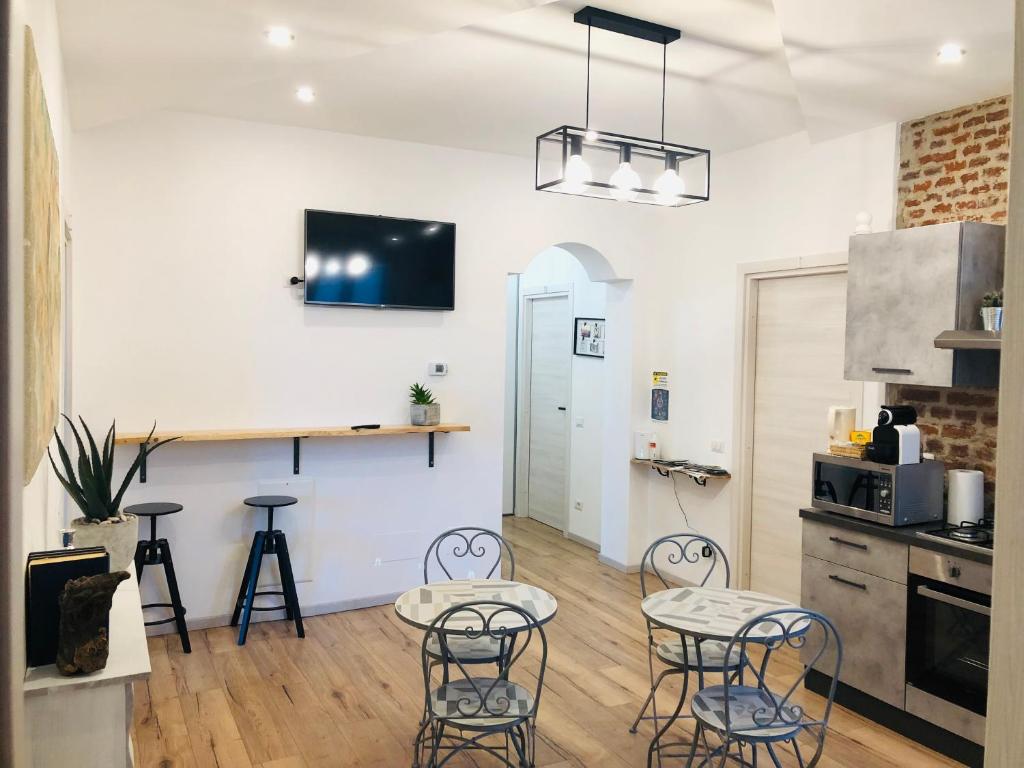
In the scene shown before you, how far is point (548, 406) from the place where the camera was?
7.08 meters

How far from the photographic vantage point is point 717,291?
5.21 metres

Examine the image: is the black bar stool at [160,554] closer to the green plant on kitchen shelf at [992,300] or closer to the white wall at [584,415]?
the white wall at [584,415]

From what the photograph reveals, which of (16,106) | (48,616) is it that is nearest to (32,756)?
(48,616)

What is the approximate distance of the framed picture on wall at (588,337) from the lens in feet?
20.7

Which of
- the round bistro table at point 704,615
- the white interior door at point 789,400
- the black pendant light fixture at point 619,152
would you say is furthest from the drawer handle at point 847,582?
the black pendant light fixture at point 619,152

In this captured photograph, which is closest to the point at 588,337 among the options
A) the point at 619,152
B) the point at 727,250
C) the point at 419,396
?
the point at 727,250

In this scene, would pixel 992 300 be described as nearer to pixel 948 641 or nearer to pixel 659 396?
pixel 948 641

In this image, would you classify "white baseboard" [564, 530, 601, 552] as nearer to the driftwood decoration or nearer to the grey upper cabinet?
the grey upper cabinet

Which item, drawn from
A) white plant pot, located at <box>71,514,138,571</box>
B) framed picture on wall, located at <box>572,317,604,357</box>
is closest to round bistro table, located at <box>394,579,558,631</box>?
white plant pot, located at <box>71,514,138,571</box>

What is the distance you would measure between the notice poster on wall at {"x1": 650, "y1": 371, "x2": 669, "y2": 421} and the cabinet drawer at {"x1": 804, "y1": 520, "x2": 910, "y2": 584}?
1.87 m

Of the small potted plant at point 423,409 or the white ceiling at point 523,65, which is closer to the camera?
the white ceiling at point 523,65

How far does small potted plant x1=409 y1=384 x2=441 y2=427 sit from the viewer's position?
4.88 metres

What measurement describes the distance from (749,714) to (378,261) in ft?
10.7

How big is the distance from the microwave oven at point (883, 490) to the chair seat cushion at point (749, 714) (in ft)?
3.71
